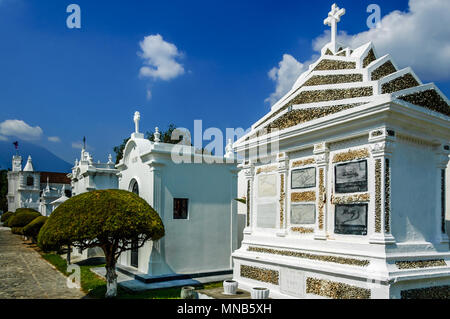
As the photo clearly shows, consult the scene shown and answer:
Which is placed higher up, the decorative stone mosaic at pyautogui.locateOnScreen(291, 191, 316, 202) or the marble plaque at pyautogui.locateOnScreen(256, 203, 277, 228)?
the decorative stone mosaic at pyautogui.locateOnScreen(291, 191, 316, 202)

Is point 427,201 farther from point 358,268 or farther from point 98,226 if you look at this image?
point 98,226

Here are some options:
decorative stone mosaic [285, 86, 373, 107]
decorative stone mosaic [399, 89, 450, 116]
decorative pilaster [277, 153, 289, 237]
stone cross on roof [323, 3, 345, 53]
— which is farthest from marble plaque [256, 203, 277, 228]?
stone cross on roof [323, 3, 345, 53]

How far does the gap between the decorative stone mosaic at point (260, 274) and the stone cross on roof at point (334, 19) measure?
568 cm

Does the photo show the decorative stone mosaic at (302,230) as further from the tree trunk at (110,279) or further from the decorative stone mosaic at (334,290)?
the tree trunk at (110,279)

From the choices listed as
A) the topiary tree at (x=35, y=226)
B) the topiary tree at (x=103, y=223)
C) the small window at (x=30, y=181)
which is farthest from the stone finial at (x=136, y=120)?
the small window at (x=30, y=181)

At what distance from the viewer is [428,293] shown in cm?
682

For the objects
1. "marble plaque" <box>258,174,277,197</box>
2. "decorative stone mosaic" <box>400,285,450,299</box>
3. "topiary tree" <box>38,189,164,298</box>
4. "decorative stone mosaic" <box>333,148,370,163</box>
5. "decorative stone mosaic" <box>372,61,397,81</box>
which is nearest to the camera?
"decorative stone mosaic" <box>400,285,450,299</box>

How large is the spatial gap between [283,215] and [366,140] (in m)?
2.71

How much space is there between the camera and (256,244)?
9.43m

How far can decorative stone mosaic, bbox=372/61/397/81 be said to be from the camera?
25.0 feet

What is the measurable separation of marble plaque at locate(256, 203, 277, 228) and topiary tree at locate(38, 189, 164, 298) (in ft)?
9.90

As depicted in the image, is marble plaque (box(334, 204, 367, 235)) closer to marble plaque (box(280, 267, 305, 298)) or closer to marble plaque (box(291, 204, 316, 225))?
marble plaque (box(291, 204, 316, 225))

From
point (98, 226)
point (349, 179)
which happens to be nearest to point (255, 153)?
point (349, 179)

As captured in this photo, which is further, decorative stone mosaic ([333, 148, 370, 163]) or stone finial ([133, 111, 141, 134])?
stone finial ([133, 111, 141, 134])
